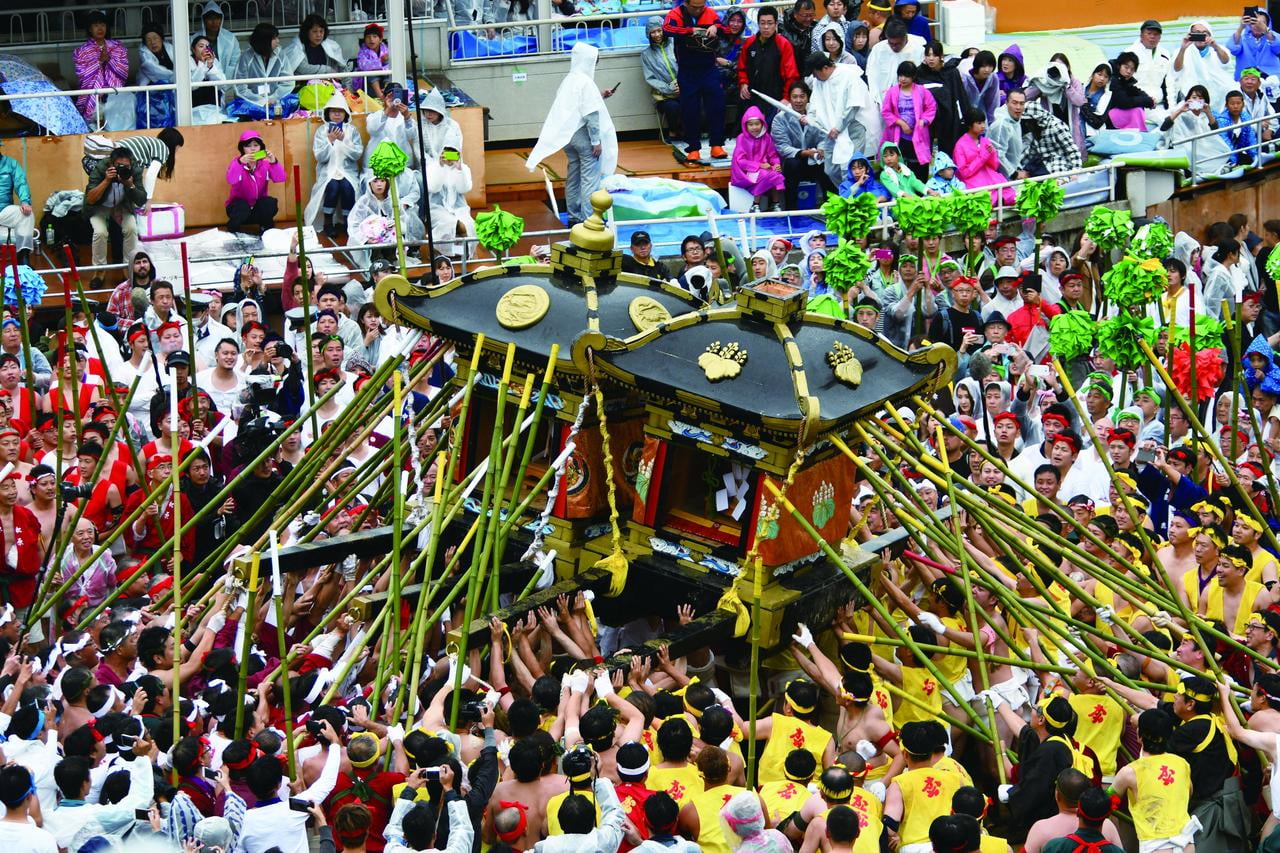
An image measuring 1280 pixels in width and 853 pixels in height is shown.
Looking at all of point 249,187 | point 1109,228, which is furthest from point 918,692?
point 249,187

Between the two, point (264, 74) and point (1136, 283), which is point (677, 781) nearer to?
point (1136, 283)

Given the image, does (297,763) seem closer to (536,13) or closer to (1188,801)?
(1188,801)

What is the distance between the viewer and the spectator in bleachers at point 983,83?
66.2ft

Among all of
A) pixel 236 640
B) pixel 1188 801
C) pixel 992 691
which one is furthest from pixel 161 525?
pixel 1188 801

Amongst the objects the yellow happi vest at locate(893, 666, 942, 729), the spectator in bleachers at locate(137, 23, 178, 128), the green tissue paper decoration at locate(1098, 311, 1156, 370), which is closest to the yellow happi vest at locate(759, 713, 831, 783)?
the yellow happi vest at locate(893, 666, 942, 729)

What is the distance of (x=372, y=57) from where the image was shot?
2052cm

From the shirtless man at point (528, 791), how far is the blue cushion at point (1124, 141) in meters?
11.9

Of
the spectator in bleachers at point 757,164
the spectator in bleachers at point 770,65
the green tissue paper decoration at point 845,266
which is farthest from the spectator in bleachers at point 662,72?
the green tissue paper decoration at point 845,266

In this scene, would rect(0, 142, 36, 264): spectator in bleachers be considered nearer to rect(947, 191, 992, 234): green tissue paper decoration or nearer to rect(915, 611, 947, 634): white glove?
rect(947, 191, 992, 234): green tissue paper decoration

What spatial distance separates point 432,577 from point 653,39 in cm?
1003

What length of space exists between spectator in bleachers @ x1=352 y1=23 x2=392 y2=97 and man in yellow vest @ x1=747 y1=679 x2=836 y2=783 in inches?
411

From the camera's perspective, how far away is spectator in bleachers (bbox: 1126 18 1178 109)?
2133 centimetres

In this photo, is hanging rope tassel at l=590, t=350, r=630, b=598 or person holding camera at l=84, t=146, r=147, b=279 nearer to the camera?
hanging rope tassel at l=590, t=350, r=630, b=598

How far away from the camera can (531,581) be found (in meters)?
12.3
